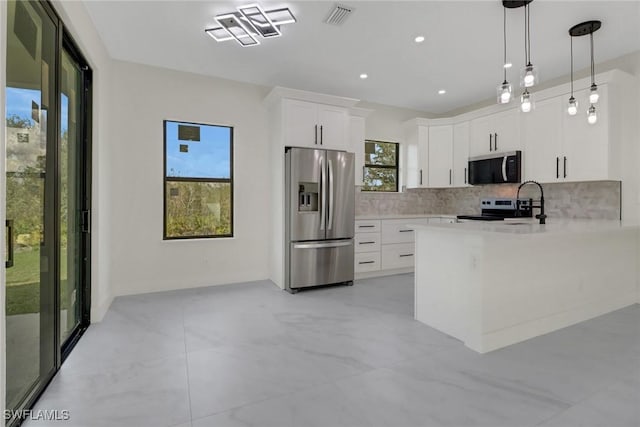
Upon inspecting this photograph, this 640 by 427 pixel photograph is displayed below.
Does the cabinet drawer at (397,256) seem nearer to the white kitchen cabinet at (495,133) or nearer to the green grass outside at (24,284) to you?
the white kitchen cabinet at (495,133)

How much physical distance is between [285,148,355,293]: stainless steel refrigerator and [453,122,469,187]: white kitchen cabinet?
2.05 metres

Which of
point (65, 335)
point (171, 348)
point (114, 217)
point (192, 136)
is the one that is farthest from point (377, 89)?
point (65, 335)

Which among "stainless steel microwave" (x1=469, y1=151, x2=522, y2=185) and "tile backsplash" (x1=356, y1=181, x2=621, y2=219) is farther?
"stainless steel microwave" (x1=469, y1=151, x2=522, y2=185)

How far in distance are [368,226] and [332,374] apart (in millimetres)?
2924

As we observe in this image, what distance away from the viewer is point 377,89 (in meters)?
4.87

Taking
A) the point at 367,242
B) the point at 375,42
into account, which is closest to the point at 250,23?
the point at 375,42

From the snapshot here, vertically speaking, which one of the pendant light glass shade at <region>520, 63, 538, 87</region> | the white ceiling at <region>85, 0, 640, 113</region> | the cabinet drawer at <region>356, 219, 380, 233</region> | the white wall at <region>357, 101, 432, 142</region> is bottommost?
the cabinet drawer at <region>356, 219, 380, 233</region>

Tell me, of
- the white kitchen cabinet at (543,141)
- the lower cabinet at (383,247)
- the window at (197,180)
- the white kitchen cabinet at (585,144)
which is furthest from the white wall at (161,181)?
the white kitchen cabinet at (585,144)

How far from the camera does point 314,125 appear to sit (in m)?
4.33

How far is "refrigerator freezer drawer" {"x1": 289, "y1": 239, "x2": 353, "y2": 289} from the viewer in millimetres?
4148

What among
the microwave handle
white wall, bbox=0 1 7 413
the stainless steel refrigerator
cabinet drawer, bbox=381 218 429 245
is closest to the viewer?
white wall, bbox=0 1 7 413

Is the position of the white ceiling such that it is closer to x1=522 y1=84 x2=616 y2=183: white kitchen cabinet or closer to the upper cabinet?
x1=522 y1=84 x2=616 y2=183: white kitchen cabinet

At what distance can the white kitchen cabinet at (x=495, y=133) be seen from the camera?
4.54 meters

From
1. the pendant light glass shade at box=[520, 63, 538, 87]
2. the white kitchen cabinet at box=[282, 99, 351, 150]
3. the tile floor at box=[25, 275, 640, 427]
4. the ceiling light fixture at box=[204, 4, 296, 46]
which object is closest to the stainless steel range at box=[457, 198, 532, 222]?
the tile floor at box=[25, 275, 640, 427]
